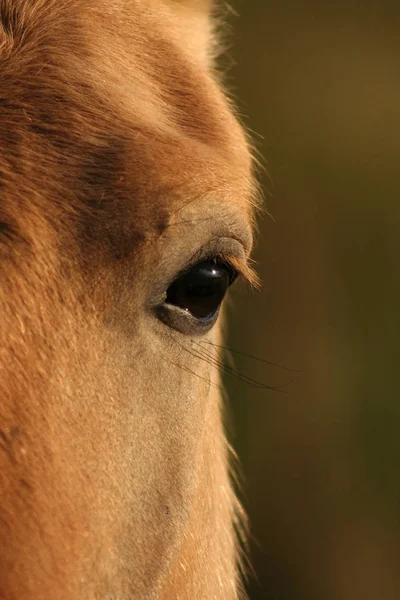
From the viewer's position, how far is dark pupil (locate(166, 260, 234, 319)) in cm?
233

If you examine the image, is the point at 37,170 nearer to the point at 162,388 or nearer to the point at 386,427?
the point at 162,388

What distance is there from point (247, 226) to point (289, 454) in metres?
7.68

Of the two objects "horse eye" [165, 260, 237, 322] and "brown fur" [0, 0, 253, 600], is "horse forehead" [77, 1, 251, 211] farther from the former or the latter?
"horse eye" [165, 260, 237, 322]

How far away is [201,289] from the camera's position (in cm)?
238

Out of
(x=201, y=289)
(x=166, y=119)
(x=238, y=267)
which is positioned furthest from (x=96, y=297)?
(x=166, y=119)

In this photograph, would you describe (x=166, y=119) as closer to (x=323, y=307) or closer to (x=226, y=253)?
(x=226, y=253)

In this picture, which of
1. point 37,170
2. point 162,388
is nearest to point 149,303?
point 162,388

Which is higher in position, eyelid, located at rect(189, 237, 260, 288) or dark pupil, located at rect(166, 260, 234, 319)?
eyelid, located at rect(189, 237, 260, 288)

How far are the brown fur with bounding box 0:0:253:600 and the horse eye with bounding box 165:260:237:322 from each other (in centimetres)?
5

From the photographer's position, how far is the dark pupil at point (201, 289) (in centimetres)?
233

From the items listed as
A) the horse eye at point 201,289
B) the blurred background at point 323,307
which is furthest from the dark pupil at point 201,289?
the blurred background at point 323,307

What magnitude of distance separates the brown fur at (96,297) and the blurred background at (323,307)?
6873 millimetres

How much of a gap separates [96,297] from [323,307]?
330 inches

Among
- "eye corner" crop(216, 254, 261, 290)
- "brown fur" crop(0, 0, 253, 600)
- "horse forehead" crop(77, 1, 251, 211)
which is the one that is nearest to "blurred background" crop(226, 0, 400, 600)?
"horse forehead" crop(77, 1, 251, 211)
